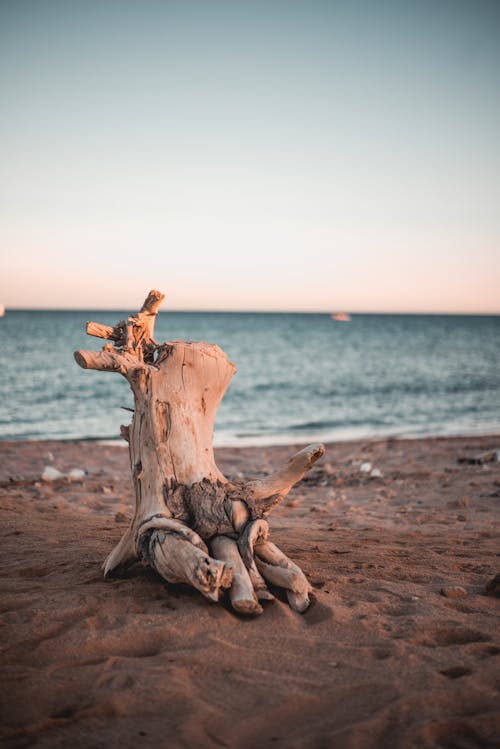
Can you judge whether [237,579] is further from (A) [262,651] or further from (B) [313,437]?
(B) [313,437]

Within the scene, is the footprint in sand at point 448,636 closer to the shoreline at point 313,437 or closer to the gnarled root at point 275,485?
the gnarled root at point 275,485

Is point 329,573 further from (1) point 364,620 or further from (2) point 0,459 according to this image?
(2) point 0,459

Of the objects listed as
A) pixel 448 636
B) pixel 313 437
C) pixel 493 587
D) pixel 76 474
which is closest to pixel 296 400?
pixel 313 437

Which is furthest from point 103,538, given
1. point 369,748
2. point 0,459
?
point 0,459

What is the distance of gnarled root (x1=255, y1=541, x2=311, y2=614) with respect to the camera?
11.8 feet

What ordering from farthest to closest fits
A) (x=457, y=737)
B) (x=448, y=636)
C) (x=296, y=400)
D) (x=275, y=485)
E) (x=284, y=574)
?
(x=296, y=400), (x=275, y=485), (x=284, y=574), (x=448, y=636), (x=457, y=737)

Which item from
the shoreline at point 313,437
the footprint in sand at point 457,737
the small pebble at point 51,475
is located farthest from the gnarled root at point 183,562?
the shoreline at point 313,437

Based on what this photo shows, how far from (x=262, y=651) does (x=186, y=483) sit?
125cm

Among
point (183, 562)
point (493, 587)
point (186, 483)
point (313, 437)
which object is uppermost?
point (186, 483)

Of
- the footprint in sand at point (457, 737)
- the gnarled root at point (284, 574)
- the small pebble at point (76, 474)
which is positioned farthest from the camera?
the small pebble at point (76, 474)

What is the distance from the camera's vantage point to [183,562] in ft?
11.2

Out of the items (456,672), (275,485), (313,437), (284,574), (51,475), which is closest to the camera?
(456,672)

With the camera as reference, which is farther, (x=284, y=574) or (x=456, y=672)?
(x=284, y=574)

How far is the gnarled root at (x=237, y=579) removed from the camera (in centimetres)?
337
